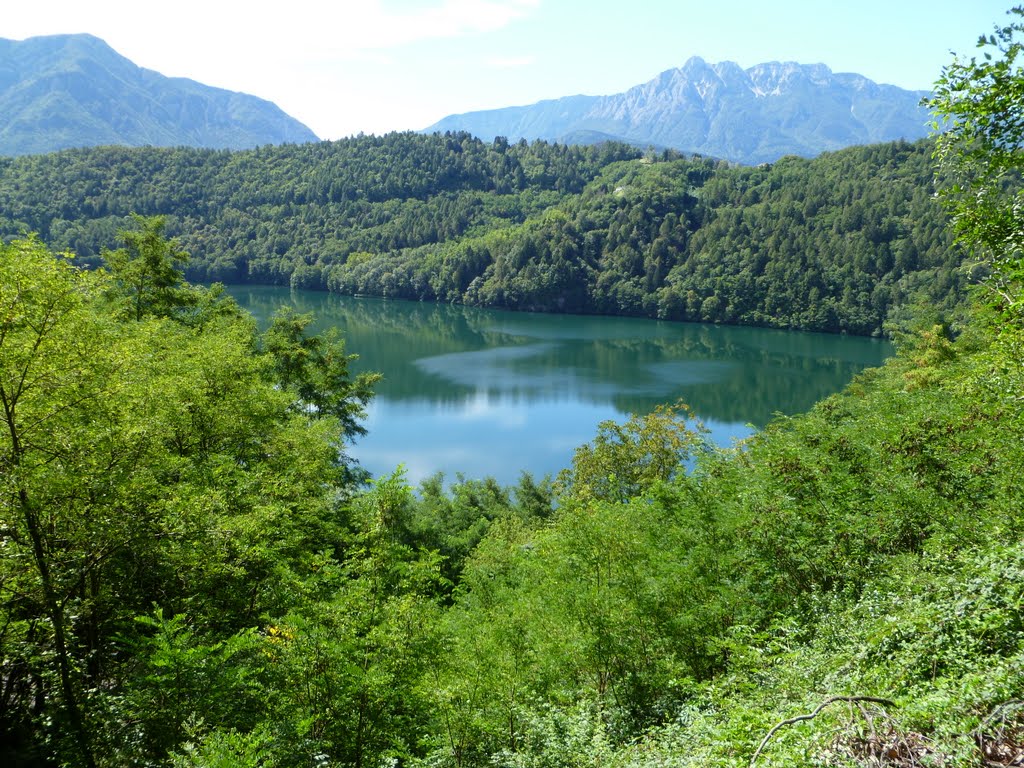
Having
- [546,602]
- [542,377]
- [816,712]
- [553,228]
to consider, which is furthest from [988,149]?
[553,228]

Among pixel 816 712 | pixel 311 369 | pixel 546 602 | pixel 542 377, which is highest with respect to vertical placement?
pixel 816 712

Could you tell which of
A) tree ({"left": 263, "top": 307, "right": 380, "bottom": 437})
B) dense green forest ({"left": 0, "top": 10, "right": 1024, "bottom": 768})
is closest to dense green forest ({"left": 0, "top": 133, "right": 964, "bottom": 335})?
tree ({"left": 263, "top": 307, "right": 380, "bottom": 437})

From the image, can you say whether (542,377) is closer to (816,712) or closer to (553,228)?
(816,712)

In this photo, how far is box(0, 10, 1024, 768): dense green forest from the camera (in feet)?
19.5

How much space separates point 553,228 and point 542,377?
80.2 m

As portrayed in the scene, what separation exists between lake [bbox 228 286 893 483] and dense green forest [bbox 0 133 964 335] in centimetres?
1181

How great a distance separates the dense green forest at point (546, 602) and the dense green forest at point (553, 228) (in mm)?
105155

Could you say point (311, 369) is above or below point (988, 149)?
below

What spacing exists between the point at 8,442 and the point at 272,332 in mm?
21610

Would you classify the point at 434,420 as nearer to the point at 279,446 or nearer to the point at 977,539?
the point at 279,446

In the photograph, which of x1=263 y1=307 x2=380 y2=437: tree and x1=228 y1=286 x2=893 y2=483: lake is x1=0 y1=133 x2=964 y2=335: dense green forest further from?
x1=263 y1=307 x2=380 y2=437: tree

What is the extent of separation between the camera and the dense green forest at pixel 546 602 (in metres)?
5.93

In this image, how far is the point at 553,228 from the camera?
140875 mm

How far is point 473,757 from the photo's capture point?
27.9 feet
